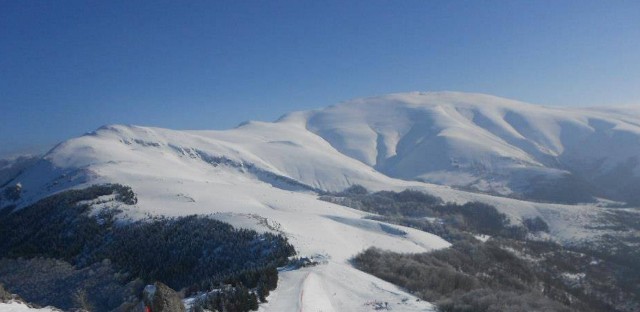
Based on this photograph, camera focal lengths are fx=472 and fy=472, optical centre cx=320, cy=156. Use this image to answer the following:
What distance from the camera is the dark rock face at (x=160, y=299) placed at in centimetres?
2694

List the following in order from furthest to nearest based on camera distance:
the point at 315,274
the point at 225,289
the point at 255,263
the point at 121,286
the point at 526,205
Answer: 1. the point at 526,205
2. the point at 121,286
3. the point at 255,263
4. the point at 315,274
5. the point at 225,289

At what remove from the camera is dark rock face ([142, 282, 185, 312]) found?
26.9 meters

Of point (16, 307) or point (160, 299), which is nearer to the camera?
point (160, 299)

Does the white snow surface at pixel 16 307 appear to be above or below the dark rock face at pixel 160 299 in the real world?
below

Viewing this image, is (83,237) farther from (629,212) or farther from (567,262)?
(629,212)

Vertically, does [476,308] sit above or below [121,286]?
above

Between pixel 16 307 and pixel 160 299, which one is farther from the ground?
pixel 160 299

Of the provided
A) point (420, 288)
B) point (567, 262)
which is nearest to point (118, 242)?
point (420, 288)

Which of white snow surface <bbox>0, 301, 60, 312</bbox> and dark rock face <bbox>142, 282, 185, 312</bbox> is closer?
dark rock face <bbox>142, 282, 185, 312</bbox>

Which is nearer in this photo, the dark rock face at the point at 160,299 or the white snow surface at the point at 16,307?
the dark rock face at the point at 160,299

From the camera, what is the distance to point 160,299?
27.1m

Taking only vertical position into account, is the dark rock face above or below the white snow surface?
above

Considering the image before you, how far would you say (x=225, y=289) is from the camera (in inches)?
1538

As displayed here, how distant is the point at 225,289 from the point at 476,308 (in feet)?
70.1
